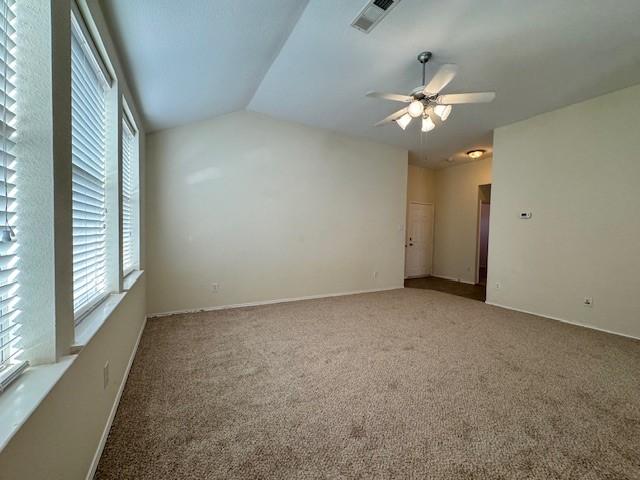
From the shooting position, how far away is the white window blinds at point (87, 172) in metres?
1.41

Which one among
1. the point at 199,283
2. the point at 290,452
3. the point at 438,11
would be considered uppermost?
the point at 438,11

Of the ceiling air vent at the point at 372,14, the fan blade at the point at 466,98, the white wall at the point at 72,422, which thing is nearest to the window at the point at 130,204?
the white wall at the point at 72,422

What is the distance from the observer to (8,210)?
35.0 inches

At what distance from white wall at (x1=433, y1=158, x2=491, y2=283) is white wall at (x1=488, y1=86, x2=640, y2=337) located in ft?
5.89

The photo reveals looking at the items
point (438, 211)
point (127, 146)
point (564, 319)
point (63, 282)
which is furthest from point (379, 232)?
point (63, 282)

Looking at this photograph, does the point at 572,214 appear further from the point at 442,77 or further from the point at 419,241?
the point at 419,241

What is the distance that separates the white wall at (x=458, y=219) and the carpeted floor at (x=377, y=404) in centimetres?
318

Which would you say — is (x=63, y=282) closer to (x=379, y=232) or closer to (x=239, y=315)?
(x=239, y=315)

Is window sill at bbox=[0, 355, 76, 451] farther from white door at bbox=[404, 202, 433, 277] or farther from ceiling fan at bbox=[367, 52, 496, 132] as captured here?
white door at bbox=[404, 202, 433, 277]

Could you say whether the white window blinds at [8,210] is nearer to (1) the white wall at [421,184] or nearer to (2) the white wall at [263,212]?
(2) the white wall at [263,212]

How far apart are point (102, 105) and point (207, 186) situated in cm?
202

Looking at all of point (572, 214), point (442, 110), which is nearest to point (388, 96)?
point (442, 110)

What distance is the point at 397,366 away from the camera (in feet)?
7.82

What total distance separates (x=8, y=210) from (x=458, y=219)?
7.13 metres
